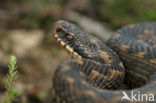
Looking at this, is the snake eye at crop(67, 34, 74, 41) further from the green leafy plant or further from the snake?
the green leafy plant

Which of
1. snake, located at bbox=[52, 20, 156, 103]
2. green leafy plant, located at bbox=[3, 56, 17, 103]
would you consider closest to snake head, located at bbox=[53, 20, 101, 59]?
snake, located at bbox=[52, 20, 156, 103]

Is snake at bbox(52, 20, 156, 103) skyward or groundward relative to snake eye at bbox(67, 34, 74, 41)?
groundward

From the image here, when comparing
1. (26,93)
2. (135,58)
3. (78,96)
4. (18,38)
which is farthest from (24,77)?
(78,96)

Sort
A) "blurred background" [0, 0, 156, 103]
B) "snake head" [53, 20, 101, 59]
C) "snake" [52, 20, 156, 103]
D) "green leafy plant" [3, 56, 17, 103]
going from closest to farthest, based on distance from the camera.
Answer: "snake" [52, 20, 156, 103] < "green leafy plant" [3, 56, 17, 103] < "snake head" [53, 20, 101, 59] < "blurred background" [0, 0, 156, 103]

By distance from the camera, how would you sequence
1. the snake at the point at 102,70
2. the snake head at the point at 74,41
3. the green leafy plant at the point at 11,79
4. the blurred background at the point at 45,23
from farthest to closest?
the blurred background at the point at 45,23 → the snake head at the point at 74,41 → the green leafy plant at the point at 11,79 → the snake at the point at 102,70

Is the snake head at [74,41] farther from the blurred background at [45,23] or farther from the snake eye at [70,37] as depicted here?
the blurred background at [45,23]

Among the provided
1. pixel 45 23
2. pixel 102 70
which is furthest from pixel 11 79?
pixel 45 23

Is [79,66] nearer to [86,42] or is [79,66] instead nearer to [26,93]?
[86,42]

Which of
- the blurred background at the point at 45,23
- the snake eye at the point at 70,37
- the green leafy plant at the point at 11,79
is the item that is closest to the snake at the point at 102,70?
the snake eye at the point at 70,37
